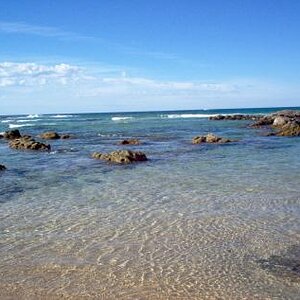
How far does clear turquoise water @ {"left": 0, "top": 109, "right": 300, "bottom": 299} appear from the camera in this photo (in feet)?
23.6

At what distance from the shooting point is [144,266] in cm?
792

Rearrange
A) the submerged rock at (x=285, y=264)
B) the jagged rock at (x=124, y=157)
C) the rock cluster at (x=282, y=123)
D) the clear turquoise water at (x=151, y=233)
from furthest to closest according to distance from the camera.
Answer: the rock cluster at (x=282, y=123)
the jagged rock at (x=124, y=157)
the submerged rock at (x=285, y=264)
the clear turquoise water at (x=151, y=233)

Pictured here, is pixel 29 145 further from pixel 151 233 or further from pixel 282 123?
pixel 282 123

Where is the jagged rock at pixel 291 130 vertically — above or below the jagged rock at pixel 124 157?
below

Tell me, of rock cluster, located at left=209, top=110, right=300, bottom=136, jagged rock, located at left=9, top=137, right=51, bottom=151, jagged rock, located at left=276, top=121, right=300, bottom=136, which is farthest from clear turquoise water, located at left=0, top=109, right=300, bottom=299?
rock cluster, located at left=209, top=110, right=300, bottom=136

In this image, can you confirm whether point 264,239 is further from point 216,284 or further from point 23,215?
point 23,215

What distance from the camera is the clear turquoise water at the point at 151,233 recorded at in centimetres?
719

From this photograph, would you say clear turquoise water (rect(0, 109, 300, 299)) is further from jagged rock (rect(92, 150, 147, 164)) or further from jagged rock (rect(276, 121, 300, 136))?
jagged rock (rect(276, 121, 300, 136))

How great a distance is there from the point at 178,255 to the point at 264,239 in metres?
1.99

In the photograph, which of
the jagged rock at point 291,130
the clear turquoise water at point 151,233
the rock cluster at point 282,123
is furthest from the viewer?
the rock cluster at point 282,123

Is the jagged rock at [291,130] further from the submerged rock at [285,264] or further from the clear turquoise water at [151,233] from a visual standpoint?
the submerged rock at [285,264]

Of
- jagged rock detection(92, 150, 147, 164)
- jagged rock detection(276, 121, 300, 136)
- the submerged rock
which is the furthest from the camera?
jagged rock detection(276, 121, 300, 136)

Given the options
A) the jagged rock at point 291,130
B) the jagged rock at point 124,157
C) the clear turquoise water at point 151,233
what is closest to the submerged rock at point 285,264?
the clear turquoise water at point 151,233

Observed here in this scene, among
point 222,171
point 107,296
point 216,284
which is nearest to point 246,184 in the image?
point 222,171
